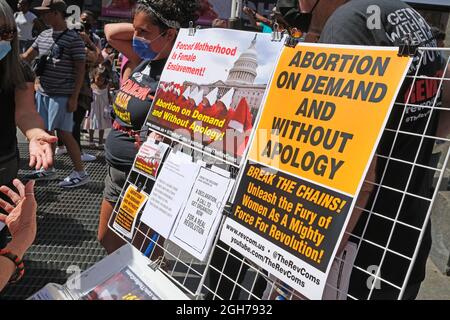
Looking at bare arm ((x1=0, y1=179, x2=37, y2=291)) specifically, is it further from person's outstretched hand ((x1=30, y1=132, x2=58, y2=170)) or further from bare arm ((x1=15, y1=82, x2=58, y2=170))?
bare arm ((x1=15, y1=82, x2=58, y2=170))

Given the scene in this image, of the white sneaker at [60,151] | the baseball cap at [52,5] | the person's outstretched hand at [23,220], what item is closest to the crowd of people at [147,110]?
the person's outstretched hand at [23,220]

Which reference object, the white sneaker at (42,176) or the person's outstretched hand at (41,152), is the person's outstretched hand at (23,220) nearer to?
the person's outstretched hand at (41,152)

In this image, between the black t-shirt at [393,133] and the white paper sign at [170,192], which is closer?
the black t-shirt at [393,133]

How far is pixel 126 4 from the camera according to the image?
14.9 meters

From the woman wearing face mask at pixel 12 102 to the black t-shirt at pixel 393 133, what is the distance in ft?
4.40

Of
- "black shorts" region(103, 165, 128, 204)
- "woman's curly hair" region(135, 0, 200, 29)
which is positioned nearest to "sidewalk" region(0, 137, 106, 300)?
"black shorts" region(103, 165, 128, 204)

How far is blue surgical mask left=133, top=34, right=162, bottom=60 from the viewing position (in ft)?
7.07

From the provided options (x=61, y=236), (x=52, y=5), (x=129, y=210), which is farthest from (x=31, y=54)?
(x=129, y=210)

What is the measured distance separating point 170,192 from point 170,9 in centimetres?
106

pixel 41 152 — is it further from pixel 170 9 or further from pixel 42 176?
pixel 42 176

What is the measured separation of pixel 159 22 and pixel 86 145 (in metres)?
4.92

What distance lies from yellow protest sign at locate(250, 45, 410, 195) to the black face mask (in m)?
0.46

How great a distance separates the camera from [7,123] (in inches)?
80.1

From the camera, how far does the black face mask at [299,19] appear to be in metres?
1.71
